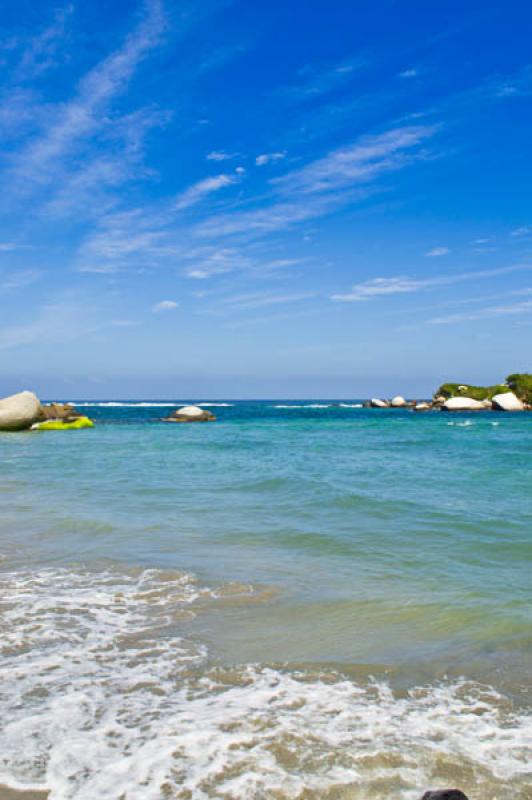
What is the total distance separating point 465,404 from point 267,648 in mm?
77219

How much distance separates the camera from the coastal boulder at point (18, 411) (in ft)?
131

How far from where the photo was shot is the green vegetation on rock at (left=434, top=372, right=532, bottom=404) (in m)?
75.6

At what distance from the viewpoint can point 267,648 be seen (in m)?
5.45

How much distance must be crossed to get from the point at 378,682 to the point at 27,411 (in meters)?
40.8

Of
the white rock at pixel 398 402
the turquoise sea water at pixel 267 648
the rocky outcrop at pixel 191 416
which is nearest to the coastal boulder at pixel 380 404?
the white rock at pixel 398 402

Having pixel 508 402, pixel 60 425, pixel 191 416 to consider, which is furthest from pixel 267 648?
pixel 508 402

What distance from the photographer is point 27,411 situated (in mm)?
41156

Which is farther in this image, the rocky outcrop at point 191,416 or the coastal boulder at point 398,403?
the coastal boulder at point 398,403

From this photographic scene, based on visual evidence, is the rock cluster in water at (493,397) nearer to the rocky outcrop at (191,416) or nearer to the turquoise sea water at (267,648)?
the rocky outcrop at (191,416)

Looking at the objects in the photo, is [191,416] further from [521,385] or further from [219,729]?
[219,729]

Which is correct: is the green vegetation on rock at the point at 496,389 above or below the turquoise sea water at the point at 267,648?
above

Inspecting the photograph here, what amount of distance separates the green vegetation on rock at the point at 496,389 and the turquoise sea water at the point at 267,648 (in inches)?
2699

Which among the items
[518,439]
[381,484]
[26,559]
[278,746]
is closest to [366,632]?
[278,746]

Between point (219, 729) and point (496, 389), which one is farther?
point (496, 389)
